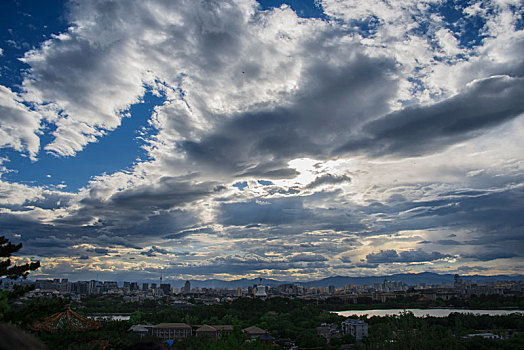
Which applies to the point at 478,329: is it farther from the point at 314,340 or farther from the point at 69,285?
the point at 69,285

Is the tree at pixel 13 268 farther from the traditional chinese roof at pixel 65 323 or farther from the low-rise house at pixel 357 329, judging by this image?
the low-rise house at pixel 357 329

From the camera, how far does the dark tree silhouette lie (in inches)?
442

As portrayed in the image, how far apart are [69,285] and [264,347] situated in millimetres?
159665

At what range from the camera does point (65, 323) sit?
12.7 m

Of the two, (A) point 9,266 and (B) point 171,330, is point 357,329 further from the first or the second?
(A) point 9,266

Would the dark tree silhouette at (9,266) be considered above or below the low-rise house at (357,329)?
above

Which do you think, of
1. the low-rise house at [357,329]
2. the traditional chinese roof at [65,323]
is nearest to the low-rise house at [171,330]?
the low-rise house at [357,329]

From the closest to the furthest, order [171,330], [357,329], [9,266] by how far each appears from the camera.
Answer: [9,266] → [171,330] → [357,329]

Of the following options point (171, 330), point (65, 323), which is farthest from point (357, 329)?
point (65, 323)

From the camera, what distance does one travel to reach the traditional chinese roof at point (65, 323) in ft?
40.0

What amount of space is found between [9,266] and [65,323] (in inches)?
105

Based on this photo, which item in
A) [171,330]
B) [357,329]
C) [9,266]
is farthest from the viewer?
[357,329]

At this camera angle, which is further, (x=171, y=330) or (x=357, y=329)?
(x=357, y=329)

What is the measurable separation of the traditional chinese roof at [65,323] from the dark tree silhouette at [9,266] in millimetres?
1713
